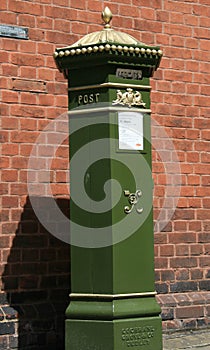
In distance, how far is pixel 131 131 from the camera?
534cm

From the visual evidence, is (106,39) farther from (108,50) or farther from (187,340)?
(187,340)

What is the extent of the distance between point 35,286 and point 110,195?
1.54 metres

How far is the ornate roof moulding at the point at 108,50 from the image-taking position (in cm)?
523

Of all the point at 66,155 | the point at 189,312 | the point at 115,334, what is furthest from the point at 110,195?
the point at 189,312

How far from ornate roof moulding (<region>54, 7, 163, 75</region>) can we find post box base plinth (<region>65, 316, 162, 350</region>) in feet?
6.59

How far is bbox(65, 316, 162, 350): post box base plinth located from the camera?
5145 millimetres

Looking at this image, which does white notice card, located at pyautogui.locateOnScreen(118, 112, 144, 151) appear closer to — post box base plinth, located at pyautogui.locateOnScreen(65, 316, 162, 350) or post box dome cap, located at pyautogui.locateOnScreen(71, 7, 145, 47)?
post box dome cap, located at pyautogui.locateOnScreen(71, 7, 145, 47)

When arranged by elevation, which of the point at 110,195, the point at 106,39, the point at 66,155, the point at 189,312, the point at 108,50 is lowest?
the point at 189,312

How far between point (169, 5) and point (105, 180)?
2829mm

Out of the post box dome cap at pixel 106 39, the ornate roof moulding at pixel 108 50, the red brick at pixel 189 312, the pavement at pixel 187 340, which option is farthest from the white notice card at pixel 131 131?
the red brick at pixel 189 312

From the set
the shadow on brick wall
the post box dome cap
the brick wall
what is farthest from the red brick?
the post box dome cap

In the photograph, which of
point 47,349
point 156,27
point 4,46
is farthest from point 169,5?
point 47,349

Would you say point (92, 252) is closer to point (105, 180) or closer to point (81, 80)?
point (105, 180)

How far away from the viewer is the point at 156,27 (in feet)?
23.6
